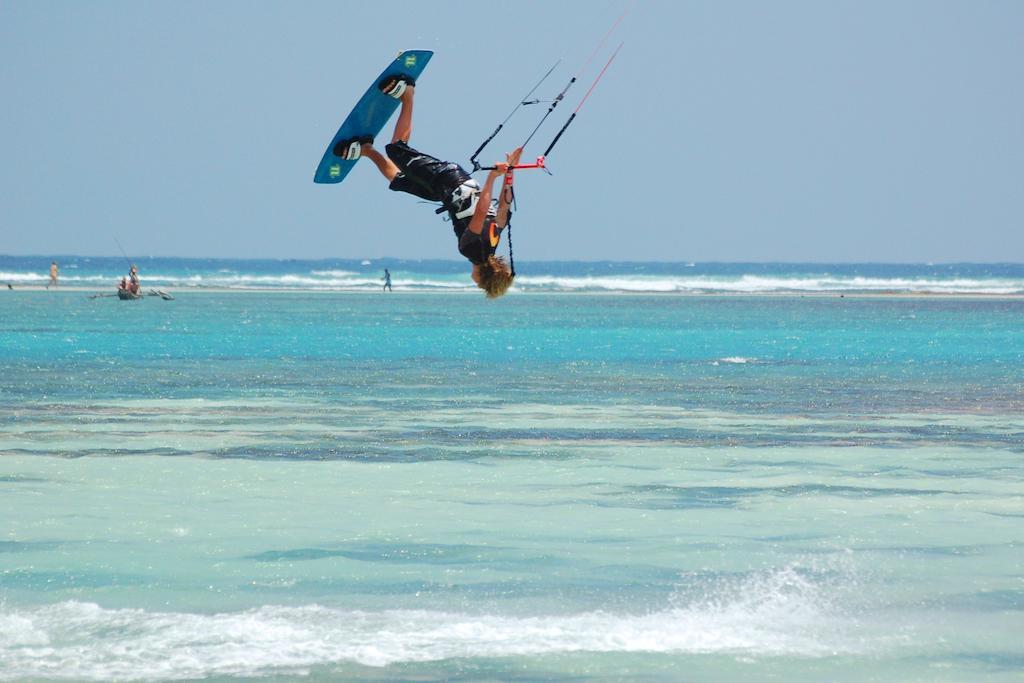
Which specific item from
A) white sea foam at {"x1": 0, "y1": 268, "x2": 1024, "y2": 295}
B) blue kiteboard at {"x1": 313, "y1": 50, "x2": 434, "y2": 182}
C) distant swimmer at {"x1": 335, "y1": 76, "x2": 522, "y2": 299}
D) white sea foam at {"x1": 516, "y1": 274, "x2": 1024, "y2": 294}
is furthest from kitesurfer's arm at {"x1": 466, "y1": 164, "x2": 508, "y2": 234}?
white sea foam at {"x1": 516, "y1": 274, "x2": 1024, "y2": 294}

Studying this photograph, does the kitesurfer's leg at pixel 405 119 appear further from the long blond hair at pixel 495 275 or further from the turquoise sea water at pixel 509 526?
the turquoise sea water at pixel 509 526

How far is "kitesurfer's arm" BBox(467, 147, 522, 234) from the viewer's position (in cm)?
881

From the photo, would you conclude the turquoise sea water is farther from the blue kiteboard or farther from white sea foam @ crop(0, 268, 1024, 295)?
white sea foam @ crop(0, 268, 1024, 295)

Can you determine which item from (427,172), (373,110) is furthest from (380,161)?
(427,172)

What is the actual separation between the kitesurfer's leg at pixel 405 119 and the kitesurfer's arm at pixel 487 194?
0.73 m

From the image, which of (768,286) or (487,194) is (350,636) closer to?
(487,194)

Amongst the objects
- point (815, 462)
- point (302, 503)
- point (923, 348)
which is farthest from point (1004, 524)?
point (923, 348)

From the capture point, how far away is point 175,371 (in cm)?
2189

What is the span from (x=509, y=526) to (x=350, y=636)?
2.70 m

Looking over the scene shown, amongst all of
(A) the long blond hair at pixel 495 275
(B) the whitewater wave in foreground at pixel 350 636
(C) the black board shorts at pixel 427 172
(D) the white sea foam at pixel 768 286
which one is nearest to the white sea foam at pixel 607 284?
(D) the white sea foam at pixel 768 286

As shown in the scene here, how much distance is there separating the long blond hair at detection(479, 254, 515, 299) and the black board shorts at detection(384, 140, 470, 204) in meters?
0.53

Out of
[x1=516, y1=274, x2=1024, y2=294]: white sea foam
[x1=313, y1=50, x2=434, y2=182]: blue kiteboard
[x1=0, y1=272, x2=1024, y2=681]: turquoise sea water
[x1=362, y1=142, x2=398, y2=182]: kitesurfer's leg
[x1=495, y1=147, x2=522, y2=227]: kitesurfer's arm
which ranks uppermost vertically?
[x1=313, y1=50, x2=434, y2=182]: blue kiteboard

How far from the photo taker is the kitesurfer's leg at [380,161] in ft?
32.7

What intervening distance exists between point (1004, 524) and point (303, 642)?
500cm
